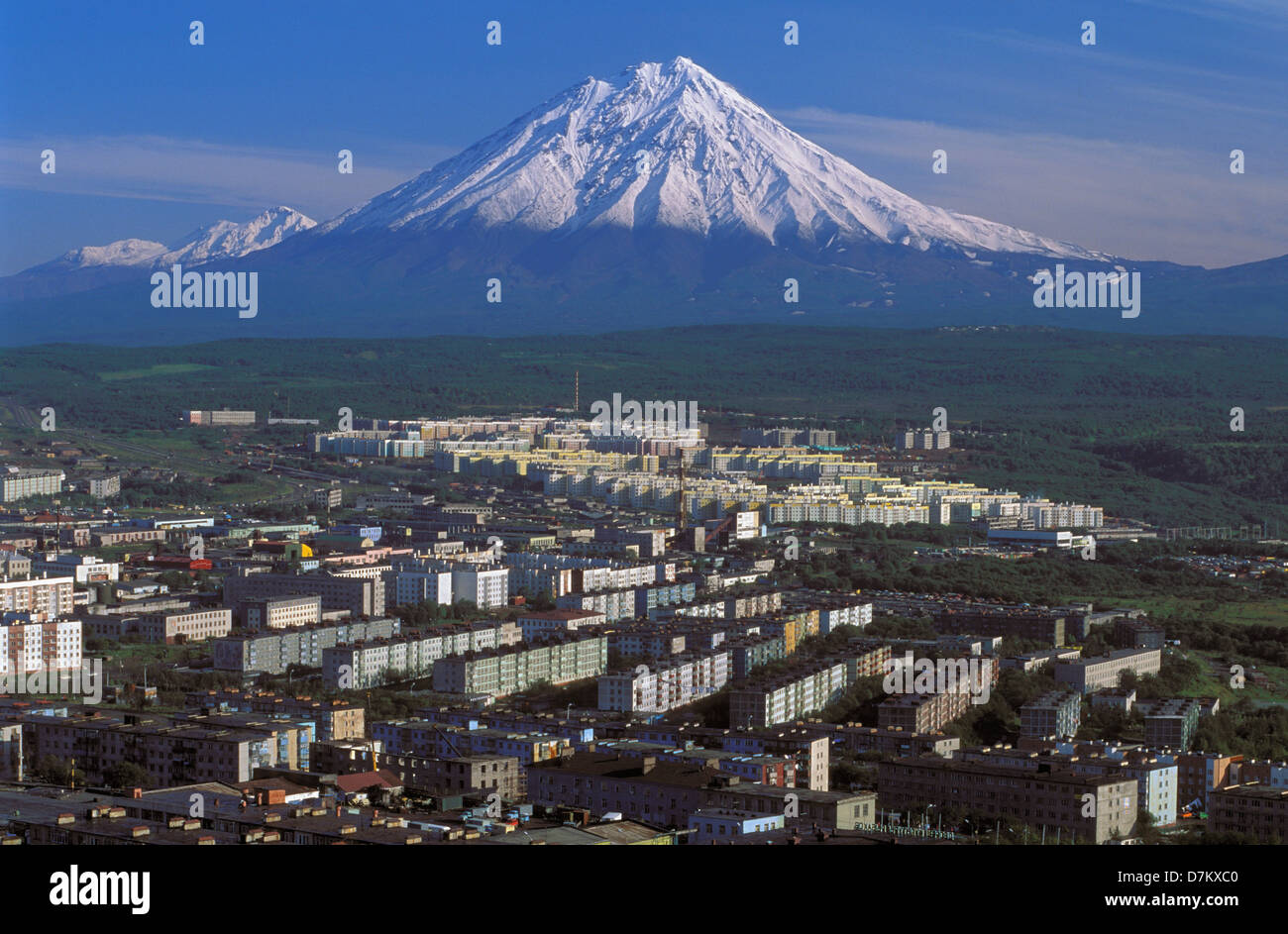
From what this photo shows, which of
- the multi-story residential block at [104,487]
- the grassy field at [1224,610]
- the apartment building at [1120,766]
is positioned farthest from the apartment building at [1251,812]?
the multi-story residential block at [104,487]

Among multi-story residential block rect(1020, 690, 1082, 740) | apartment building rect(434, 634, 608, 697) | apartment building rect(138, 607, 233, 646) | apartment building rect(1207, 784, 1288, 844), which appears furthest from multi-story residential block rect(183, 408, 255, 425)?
apartment building rect(1207, 784, 1288, 844)

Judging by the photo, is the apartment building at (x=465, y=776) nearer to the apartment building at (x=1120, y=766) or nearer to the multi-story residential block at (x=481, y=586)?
the apartment building at (x=1120, y=766)

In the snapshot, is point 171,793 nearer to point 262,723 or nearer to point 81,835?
point 81,835

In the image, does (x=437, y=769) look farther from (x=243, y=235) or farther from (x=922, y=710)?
(x=243, y=235)

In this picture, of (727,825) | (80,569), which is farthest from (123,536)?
(727,825)

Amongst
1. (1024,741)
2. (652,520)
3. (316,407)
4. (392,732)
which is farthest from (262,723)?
(316,407)

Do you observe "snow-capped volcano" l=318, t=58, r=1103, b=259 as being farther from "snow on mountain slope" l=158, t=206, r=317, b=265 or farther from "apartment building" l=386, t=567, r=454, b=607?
"apartment building" l=386, t=567, r=454, b=607
